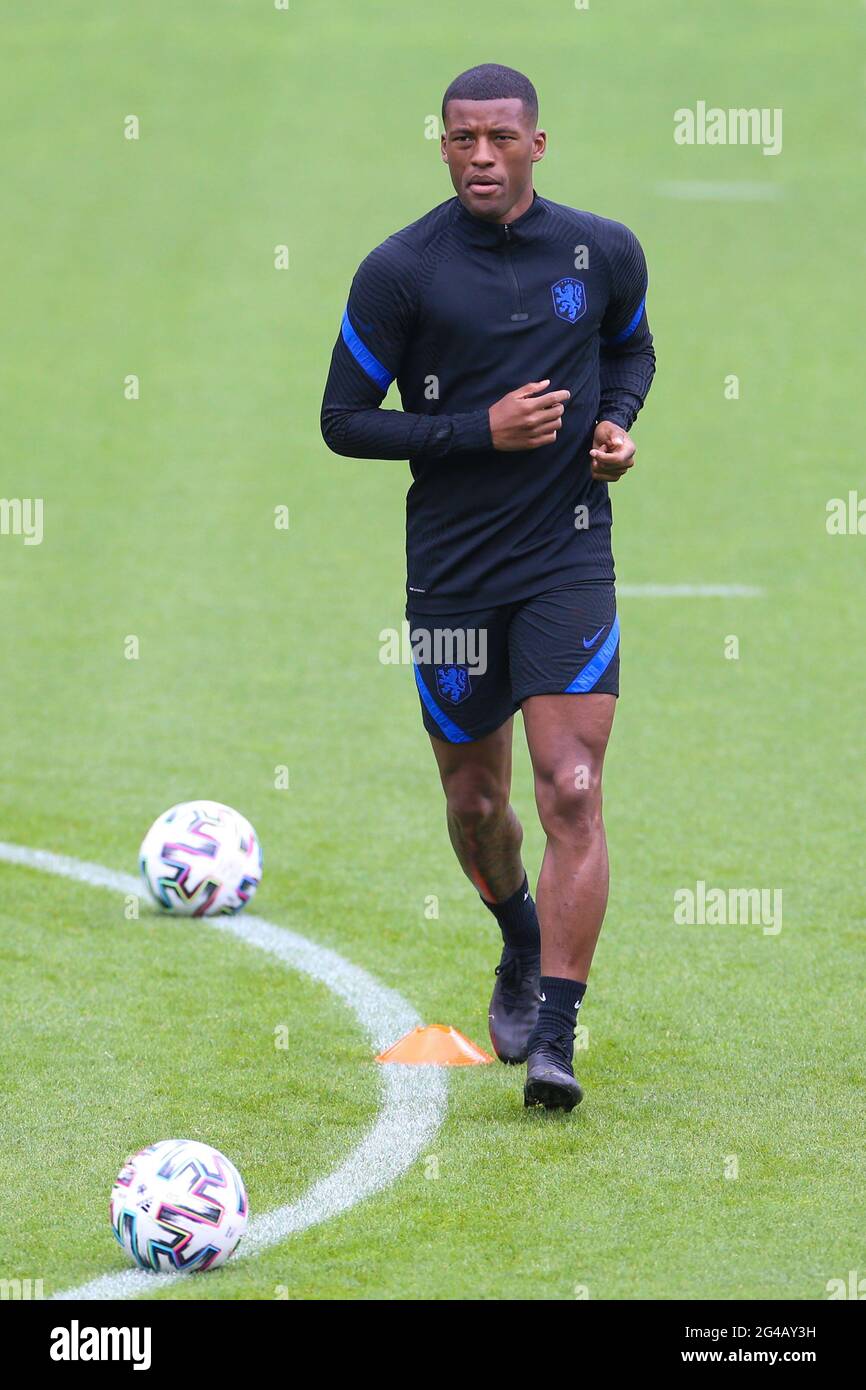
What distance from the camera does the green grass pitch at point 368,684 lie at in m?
5.79

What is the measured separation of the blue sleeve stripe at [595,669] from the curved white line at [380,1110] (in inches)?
49.0

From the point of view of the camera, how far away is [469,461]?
6.48m

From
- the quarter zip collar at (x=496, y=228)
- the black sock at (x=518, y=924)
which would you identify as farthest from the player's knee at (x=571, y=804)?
the quarter zip collar at (x=496, y=228)

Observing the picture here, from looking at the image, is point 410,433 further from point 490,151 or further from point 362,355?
point 490,151

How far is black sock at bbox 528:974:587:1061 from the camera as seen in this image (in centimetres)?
626

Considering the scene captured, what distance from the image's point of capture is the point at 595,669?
6.41 m

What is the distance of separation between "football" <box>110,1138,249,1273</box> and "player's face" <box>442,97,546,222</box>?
279cm

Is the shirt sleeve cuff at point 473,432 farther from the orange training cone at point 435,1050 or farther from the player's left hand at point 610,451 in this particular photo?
the orange training cone at point 435,1050

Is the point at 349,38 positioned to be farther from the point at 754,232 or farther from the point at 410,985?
the point at 410,985

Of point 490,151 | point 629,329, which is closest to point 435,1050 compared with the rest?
point 629,329

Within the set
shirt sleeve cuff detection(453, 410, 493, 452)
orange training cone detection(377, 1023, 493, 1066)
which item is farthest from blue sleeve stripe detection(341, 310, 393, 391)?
orange training cone detection(377, 1023, 493, 1066)

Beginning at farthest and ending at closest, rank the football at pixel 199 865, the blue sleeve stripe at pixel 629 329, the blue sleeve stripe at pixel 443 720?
the football at pixel 199 865 → the blue sleeve stripe at pixel 629 329 → the blue sleeve stripe at pixel 443 720
